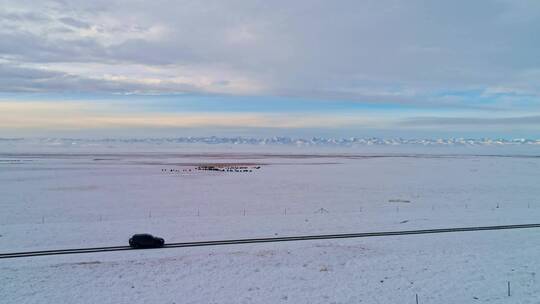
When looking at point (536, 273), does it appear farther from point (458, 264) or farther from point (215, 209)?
point (215, 209)

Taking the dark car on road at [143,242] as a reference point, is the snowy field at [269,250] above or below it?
below

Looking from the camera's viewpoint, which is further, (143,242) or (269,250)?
(143,242)

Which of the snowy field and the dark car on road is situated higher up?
the dark car on road

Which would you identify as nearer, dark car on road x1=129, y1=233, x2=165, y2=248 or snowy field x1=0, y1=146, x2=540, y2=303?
snowy field x1=0, y1=146, x2=540, y2=303

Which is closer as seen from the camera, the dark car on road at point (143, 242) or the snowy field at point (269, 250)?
the snowy field at point (269, 250)

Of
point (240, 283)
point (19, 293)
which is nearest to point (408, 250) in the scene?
point (240, 283)

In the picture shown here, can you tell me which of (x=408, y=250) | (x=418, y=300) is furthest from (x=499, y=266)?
(x=418, y=300)

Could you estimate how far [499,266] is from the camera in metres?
24.0

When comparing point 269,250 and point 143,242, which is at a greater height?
point 143,242

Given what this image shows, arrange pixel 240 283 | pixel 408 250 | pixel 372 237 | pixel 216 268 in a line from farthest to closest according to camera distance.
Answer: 1. pixel 372 237
2. pixel 408 250
3. pixel 216 268
4. pixel 240 283

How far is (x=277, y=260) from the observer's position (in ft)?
Result: 81.2

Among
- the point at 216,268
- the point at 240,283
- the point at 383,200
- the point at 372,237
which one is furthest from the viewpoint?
the point at 383,200

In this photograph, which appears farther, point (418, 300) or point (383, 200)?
point (383, 200)

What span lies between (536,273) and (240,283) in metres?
13.8
